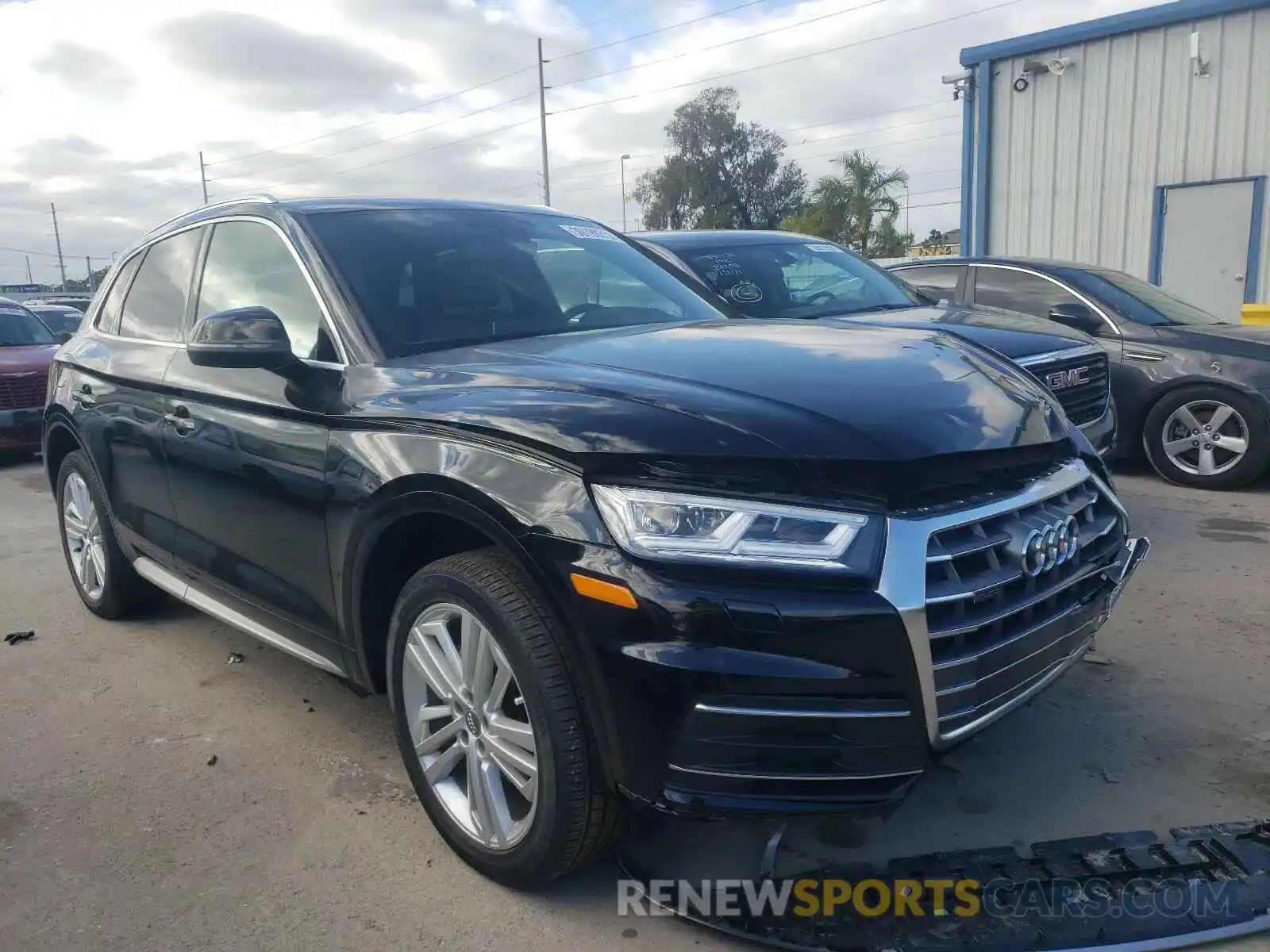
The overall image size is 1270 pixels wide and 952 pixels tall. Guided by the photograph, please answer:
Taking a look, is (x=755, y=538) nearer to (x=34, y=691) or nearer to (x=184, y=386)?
(x=184, y=386)

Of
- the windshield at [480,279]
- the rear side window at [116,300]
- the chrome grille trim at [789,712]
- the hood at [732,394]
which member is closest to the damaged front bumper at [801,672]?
the chrome grille trim at [789,712]

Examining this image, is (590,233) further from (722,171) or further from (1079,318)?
(722,171)

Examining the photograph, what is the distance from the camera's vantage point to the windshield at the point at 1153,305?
717 cm

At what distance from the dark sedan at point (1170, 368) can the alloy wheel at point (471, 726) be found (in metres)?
5.72

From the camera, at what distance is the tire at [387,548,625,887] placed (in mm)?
2215

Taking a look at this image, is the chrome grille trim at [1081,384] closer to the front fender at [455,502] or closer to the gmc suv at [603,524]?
the gmc suv at [603,524]

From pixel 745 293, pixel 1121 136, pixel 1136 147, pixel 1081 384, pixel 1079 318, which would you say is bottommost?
pixel 1081 384

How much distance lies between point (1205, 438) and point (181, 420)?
6194mm

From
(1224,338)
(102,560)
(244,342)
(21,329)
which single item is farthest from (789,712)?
(21,329)

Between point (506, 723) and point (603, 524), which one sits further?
point (506, 723)

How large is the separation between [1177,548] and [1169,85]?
10.6 m

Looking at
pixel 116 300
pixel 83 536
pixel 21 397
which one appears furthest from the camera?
pixel 21 397

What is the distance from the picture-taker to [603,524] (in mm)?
2133

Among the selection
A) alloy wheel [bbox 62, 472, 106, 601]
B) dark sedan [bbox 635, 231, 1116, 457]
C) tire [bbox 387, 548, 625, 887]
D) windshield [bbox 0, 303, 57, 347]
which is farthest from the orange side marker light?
windshield [bbox 0, 303, 57, 347]
